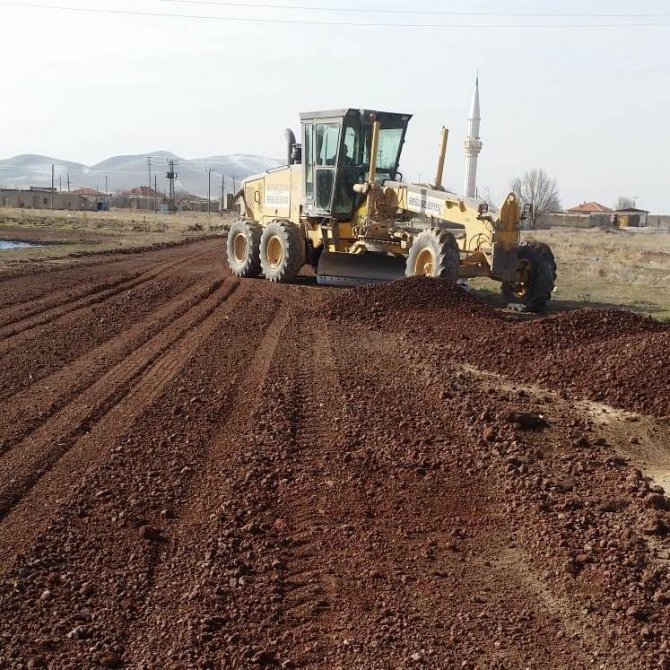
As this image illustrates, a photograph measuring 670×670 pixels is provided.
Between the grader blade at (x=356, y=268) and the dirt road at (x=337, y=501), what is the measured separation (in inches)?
243

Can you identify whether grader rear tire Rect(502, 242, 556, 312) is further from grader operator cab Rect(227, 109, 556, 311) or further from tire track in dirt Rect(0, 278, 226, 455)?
tire track in dirt Rect(0, 278, 226, 455)

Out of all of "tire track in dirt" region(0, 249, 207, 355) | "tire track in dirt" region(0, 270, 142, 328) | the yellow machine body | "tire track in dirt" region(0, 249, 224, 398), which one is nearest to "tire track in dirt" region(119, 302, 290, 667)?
"tire track in dirt" region(0, 249, 224, 398)

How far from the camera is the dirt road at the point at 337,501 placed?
3893 millimetres

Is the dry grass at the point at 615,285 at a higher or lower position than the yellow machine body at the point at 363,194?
lower

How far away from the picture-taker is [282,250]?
17.3 metres

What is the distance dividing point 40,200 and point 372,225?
97608 mm

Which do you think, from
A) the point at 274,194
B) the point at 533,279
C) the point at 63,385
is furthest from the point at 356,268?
the point at 63,385

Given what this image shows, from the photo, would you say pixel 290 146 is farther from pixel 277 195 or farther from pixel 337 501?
pixel 337 501

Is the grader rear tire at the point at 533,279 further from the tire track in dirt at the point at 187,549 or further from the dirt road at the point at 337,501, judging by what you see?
the tire track in dirt at the point at 187,549

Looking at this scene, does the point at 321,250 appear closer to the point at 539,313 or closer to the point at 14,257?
the point at 539,313

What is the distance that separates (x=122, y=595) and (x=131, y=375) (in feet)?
15.4

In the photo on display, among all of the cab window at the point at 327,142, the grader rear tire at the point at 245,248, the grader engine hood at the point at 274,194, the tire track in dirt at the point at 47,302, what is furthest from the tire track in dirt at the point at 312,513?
the grader engine hood at the point at 274,194

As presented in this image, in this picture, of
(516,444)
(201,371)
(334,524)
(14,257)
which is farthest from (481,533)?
(14,257)

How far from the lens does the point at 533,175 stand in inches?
3561
